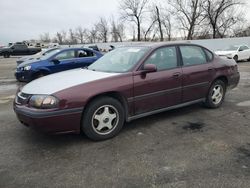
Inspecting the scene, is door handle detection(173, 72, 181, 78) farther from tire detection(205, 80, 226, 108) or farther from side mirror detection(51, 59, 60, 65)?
side mirror detection(51, 59, 60, 65)

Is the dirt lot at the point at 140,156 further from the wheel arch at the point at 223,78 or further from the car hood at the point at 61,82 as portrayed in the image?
the wheel arch at the point at 223,78

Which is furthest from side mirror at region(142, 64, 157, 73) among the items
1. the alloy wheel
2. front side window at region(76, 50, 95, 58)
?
front side window at region(76, 50, 95, 58)

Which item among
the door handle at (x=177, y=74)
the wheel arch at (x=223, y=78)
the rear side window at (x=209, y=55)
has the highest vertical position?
the rear side window at (x=209, y=55)

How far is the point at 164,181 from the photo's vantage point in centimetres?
309

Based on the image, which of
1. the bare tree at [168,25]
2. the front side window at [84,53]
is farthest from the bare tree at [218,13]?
the front side window at [84,53]

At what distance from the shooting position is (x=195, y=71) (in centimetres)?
546

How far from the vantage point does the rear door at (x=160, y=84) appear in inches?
183

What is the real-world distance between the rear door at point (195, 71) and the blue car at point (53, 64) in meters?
5.89

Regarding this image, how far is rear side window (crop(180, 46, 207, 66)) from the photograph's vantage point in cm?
543

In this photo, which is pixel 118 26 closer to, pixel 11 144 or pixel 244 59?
pixel 244 59

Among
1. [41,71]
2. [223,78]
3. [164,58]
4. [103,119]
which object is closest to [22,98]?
[103,119]

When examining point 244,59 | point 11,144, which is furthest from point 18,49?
point 11,144

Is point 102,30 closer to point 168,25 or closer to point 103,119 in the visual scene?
point 168,25

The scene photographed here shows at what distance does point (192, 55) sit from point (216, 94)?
1089mm
